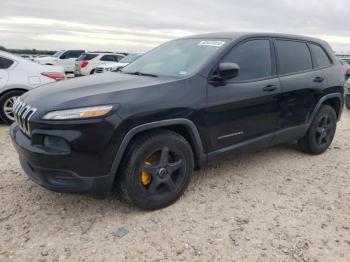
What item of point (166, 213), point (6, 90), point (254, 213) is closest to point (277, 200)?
point (254, 213)

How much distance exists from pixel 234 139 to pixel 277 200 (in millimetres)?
769

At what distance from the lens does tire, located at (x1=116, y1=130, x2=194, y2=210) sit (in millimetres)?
3006

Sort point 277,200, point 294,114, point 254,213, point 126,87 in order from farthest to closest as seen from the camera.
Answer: point 294,114, point 277,200, point 254,213, point 126,87

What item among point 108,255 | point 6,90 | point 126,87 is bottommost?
point 108,255

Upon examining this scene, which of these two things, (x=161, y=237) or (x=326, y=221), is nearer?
(x=161, y=237)

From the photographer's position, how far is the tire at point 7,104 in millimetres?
6285

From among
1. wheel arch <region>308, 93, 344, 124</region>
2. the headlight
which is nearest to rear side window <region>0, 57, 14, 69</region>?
the headlight

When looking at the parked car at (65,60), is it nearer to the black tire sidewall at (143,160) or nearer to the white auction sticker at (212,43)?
the white auction sticker at (212,43)

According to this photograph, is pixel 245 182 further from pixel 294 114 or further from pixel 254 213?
pixel 294 114

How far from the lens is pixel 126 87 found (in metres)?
3.07

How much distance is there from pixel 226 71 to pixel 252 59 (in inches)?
28.3

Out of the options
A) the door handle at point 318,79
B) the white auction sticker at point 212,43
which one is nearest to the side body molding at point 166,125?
the white auction sticker at point 212,43

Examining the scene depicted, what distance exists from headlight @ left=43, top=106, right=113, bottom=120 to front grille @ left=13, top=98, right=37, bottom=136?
0.68 ft

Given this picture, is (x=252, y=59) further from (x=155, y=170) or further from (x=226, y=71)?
(x=155, y=170)
